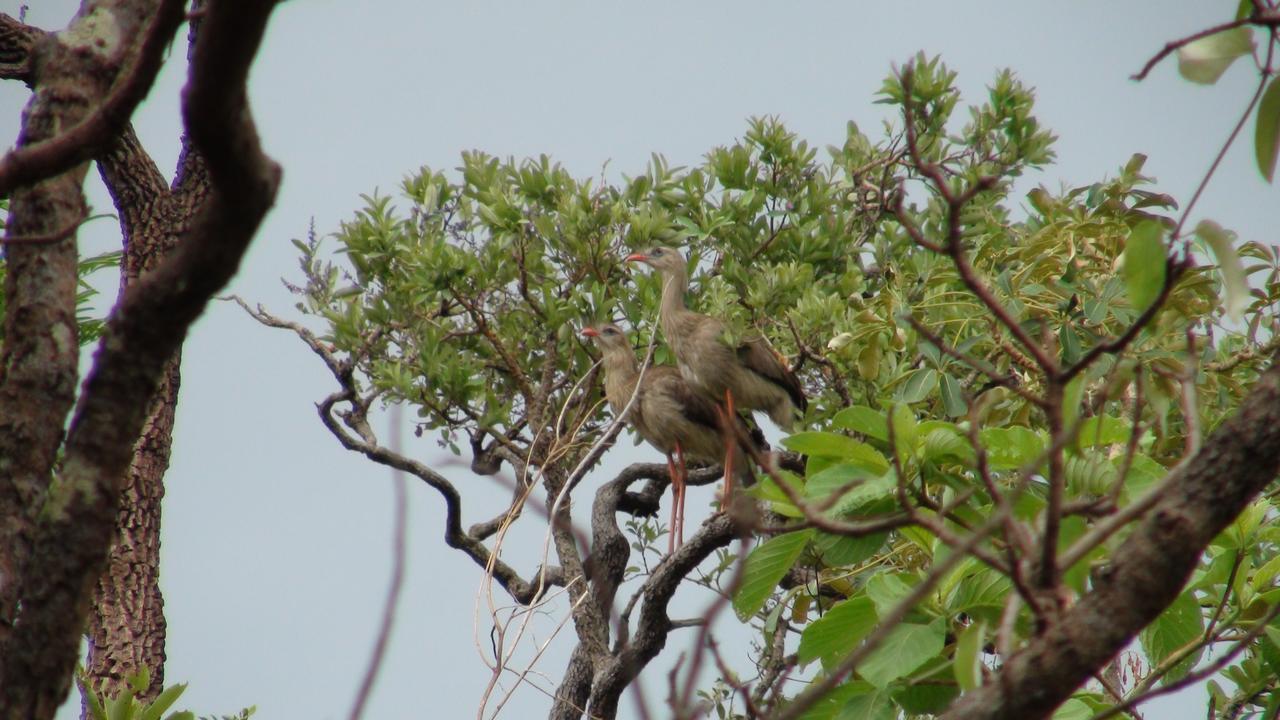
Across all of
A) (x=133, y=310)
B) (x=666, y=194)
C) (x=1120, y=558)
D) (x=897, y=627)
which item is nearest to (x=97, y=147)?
(x=133, y=310)

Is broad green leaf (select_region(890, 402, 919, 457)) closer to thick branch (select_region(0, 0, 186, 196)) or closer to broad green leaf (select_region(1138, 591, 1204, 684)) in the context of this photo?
broad green leaf (select_region(1138, 591, 1204, 684))

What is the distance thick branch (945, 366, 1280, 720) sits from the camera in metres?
1.28

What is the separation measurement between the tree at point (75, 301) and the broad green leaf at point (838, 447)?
1.21 meters

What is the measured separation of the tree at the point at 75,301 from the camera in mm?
1231

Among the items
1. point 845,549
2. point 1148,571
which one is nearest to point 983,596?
point 845,549

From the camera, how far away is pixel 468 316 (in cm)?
615

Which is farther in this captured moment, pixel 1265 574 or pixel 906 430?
pixel 1265 574

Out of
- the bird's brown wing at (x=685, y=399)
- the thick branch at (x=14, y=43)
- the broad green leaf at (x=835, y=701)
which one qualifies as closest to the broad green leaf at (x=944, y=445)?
the broad green leaf at (x=835, y=701)

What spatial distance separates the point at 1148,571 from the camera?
1310mm

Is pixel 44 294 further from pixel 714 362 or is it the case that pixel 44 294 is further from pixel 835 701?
pixel 714 362

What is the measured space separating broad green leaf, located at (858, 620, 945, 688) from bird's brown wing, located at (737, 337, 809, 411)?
348cm

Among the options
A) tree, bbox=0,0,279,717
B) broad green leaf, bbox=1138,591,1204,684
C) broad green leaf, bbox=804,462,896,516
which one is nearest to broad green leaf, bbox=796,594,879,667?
broad green leaf, bbox=804,462,896,516

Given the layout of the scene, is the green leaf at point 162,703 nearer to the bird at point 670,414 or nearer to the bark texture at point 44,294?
the bark texture at point 44,294

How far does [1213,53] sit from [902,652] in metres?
1.21
